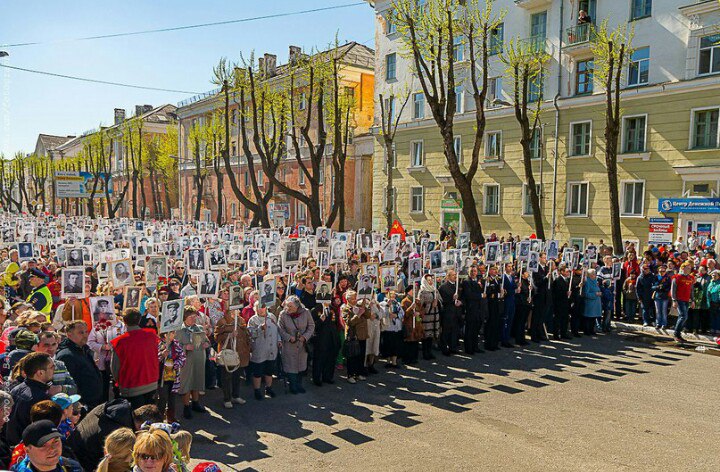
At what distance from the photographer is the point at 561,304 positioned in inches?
558

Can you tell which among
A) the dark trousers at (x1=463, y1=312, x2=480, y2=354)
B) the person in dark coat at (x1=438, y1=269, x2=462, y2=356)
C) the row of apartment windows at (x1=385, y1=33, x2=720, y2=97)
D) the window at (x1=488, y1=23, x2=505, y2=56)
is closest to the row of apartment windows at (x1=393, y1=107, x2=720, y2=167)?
the row of apartment windows at (x1=385, y1=33, x2=720, y2=97)

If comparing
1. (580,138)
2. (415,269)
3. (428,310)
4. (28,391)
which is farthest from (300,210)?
(28,391)

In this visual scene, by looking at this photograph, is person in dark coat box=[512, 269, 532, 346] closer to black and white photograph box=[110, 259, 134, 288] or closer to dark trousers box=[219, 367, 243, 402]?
dark trousers box=[219, 367, 243, 402]

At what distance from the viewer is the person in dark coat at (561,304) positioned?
558 inches

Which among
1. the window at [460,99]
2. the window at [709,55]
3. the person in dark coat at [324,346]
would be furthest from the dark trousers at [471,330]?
the window at [460,99]

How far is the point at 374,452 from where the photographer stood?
7.29m

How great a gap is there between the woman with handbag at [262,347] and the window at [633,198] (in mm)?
21950

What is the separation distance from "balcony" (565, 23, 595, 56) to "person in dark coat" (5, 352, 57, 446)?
91.3ft

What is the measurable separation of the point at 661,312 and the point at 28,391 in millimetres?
14576

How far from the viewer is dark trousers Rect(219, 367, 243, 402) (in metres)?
8.96

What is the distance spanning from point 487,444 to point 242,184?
50.9 meters

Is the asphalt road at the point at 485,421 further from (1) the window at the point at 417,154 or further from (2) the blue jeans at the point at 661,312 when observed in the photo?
(1) the window at the point at 417,154

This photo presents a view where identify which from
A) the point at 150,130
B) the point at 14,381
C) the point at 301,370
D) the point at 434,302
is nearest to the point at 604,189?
the point at 434,302

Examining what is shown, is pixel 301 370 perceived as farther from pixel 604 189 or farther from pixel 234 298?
pixel 604 189
